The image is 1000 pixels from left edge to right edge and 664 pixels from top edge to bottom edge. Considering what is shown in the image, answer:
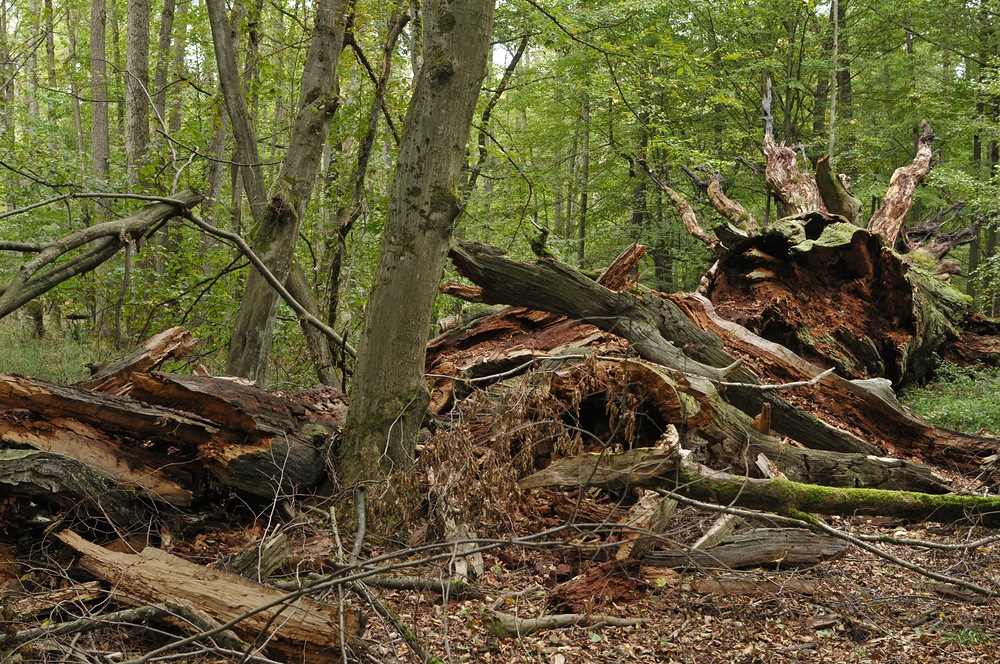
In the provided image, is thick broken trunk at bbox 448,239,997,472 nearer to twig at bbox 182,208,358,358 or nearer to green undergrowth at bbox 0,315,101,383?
twig at bbox 182,208,358,358

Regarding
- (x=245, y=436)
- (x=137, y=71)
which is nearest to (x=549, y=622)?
(x=245, y=436)

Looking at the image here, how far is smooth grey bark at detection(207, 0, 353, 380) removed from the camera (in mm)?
6031

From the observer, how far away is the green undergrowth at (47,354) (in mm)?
9453

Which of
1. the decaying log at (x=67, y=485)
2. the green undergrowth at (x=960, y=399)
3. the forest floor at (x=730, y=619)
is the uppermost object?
the decaying log at (x=67, y=485)

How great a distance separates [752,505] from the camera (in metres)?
4.27

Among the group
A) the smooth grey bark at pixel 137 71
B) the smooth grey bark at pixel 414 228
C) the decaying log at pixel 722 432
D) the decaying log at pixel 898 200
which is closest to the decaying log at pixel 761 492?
the decaying log at pixel 722 432

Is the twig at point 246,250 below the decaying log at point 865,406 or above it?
above

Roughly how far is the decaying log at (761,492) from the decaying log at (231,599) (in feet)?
5.77

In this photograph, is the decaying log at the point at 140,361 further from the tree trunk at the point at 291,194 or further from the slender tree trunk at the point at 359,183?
the slender tree trunk at the point at 359,183

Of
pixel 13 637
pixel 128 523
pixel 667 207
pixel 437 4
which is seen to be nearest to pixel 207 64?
pixel 667 207

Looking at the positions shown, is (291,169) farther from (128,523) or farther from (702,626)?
(702,626)

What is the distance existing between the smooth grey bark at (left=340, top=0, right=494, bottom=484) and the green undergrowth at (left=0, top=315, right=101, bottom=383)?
5.19 meters

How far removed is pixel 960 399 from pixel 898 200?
3.88 meters

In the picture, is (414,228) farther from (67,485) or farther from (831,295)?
(831,295)
